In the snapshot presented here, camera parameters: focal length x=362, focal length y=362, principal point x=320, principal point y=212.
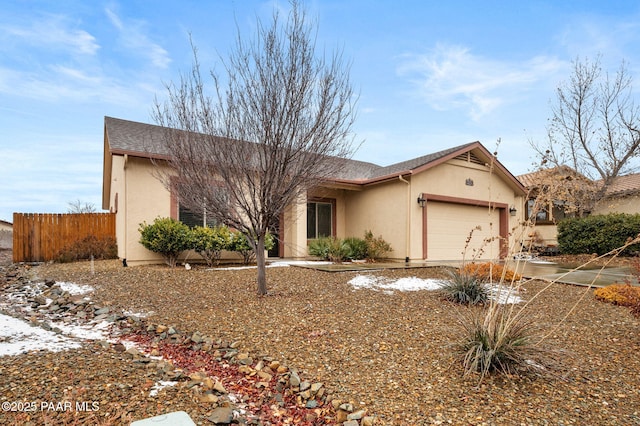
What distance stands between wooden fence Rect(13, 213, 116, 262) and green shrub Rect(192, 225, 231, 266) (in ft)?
14.6

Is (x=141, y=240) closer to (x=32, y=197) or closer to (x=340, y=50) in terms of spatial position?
(x=340, y=50)

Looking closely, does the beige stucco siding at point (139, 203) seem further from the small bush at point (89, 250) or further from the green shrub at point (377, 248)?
the green shrub at point (377, 248)

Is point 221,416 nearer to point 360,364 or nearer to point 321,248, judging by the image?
point 360,364

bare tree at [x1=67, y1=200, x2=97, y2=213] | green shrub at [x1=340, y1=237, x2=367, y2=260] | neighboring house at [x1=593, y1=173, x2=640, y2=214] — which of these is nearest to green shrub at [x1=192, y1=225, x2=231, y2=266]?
green shrub at [x1=340, y1=237, x2=367, y2=260]

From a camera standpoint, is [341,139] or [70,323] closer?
[70,323]

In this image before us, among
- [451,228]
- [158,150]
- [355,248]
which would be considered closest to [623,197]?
[451,228]

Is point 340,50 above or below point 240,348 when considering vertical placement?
above

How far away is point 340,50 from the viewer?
6203 millimetres

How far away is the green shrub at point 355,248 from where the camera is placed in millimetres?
12259

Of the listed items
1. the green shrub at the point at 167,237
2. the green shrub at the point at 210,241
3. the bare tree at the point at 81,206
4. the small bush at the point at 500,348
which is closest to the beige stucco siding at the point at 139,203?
the green shrub at the point at 167,237

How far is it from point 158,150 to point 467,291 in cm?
925

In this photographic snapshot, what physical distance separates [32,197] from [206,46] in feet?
60.6

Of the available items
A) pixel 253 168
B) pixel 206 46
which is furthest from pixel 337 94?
pixel 206 46

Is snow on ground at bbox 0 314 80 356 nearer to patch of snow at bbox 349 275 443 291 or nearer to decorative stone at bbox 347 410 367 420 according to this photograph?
decorative stone at bbox 347 410 367 420
